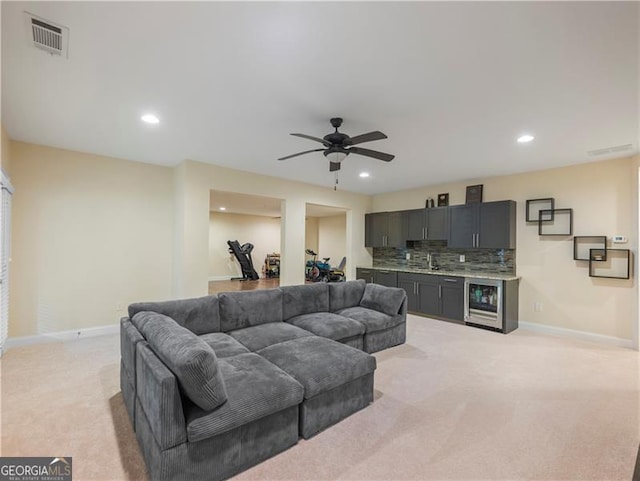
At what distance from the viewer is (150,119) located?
3061 millimetres

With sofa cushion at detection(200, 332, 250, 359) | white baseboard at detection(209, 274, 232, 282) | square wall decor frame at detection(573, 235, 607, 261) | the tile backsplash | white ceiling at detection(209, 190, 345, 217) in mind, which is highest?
white ceiling at detection(209, 190, 345, 217)

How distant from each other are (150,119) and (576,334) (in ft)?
21.1

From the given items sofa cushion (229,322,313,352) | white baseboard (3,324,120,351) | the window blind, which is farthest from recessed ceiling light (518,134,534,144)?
white baseboard (3,324,120,351)

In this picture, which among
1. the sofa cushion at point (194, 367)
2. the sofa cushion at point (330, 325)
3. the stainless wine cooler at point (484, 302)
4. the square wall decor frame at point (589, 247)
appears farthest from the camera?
the stainless wine cooler at point (484, 302)

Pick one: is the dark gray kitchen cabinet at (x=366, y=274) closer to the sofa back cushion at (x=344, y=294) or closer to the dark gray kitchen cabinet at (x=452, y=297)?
the dark gray kitchen cabinet at (x=452, y=297)

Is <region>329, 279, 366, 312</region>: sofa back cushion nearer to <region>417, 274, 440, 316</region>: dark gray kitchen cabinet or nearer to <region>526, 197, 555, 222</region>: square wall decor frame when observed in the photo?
<region>417, 274, 440, 316</region>: dark gray kitchen cabinet

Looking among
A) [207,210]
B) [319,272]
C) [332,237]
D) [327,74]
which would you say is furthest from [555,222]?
[332,237]

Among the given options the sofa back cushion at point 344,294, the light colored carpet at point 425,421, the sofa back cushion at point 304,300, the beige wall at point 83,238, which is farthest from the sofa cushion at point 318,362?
the beige wall at point 83,238

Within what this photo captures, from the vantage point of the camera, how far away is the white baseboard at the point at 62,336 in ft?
12.4

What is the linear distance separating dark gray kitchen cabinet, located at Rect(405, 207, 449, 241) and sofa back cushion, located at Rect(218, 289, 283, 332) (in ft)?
12.1

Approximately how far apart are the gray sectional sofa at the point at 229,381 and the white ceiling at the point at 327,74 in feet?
6.14

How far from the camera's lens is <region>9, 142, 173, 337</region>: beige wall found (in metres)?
3.85

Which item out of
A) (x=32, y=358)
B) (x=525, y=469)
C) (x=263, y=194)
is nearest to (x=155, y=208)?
(x=263, y=194)

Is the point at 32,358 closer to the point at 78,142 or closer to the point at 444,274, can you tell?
the point at 78,142
